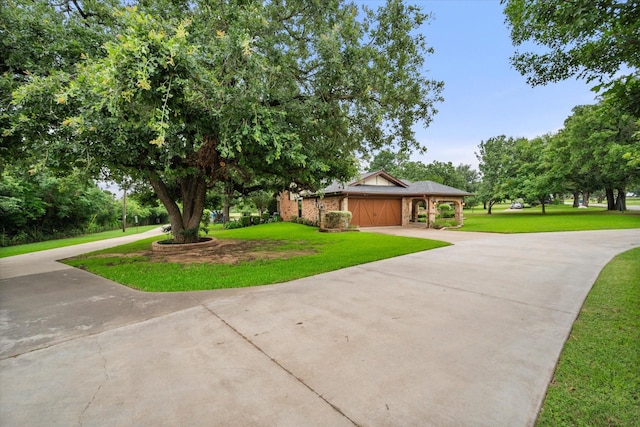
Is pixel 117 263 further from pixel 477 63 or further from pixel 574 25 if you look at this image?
pixel 477 63

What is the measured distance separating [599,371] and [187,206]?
12.2 m

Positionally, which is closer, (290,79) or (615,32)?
(615,32)

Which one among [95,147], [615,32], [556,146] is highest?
[556,146]

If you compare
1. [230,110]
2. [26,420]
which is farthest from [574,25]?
[26,420]

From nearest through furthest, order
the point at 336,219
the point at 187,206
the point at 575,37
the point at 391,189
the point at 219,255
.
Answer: the point at 575,37 < the point at 219,255 < the point at 187,206 < the point at 336,219 < the point at 391,189

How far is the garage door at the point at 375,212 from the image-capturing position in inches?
773

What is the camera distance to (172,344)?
121 inches

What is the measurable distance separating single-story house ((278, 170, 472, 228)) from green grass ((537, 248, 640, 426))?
587 inches

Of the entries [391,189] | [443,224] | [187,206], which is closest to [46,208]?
[187,206]

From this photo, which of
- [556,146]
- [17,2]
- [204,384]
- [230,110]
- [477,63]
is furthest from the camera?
[556,146]

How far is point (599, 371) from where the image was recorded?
252cm

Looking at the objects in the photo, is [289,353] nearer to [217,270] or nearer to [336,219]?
[217,270]

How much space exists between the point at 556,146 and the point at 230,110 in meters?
30.3

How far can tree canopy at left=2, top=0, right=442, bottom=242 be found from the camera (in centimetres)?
471
